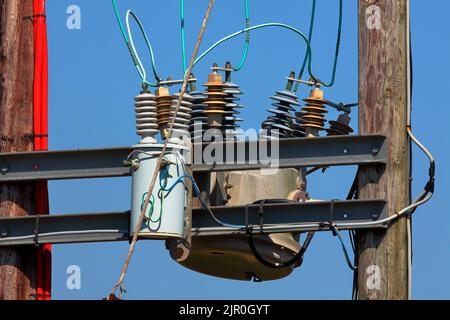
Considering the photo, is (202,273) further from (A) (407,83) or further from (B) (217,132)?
(A) (407,83)

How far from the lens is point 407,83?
15852mm

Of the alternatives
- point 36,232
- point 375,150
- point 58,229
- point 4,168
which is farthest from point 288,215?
point 4,168

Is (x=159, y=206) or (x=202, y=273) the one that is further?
(x=202, y=273)

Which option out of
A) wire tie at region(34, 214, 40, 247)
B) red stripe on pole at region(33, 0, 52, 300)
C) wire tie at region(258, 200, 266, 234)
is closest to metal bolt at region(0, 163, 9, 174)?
red stripe on pole at region(33, 0, 52, 300)

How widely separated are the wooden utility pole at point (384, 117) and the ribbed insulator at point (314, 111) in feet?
2.71

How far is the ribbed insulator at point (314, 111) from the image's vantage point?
16719mm

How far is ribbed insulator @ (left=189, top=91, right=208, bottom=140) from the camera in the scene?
1655 cm

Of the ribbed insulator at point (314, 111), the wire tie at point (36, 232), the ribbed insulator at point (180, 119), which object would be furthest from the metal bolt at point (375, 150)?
the wire tie at point (36, 232)

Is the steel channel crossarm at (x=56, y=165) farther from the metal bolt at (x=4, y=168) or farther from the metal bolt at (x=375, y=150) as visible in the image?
the metal bolt at (x=375, y=150)
